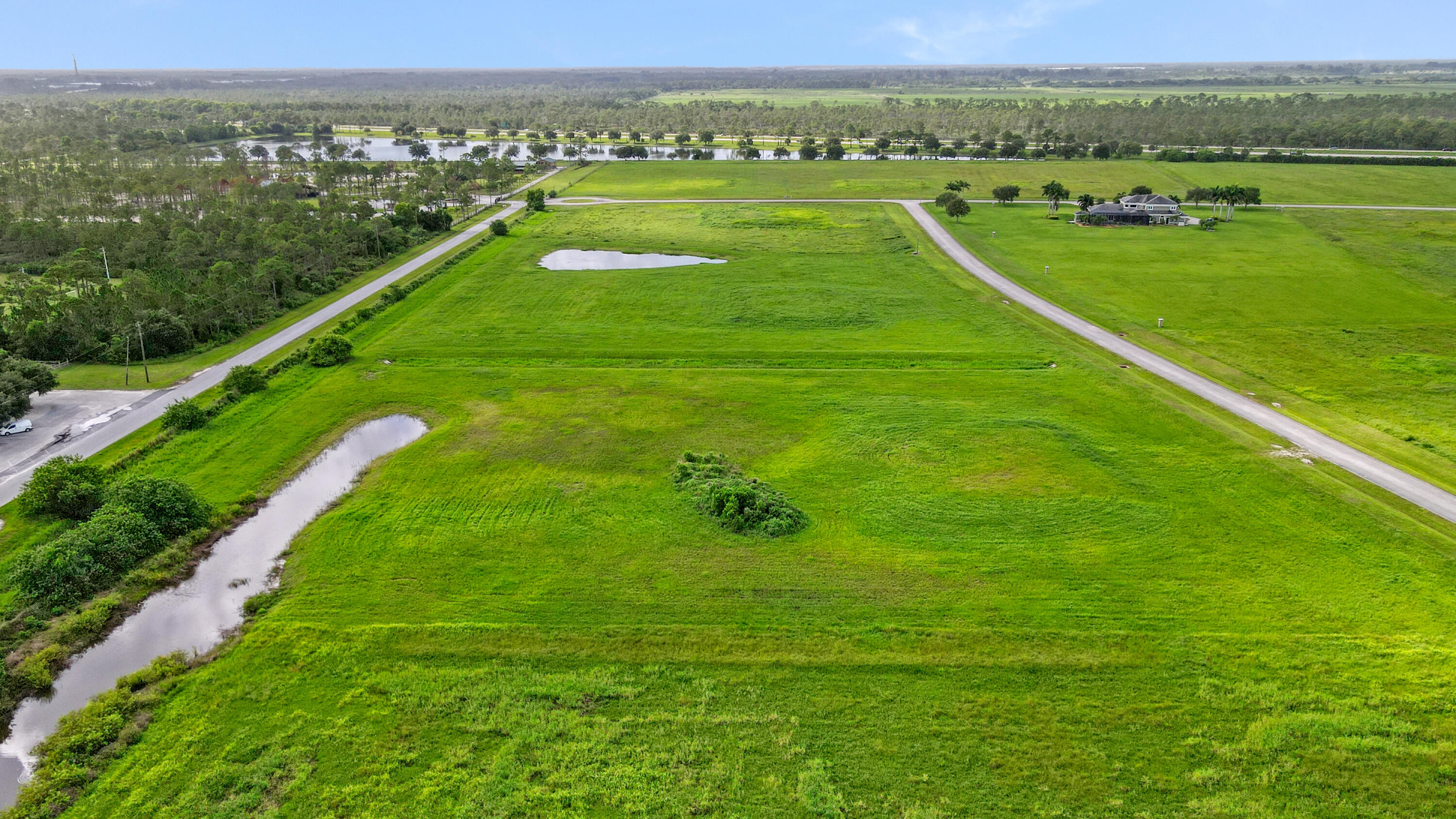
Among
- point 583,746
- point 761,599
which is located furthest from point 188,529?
point 761,599

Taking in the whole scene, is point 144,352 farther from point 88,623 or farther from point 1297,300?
point 1297,300

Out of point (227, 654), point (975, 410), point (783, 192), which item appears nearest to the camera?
point (227, 654)

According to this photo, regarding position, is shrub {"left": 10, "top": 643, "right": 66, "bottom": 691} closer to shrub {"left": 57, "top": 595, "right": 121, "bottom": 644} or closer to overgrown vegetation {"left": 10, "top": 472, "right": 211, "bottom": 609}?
shrub {"left": 57, "top": 595, "right": 121, "bottom": 644}

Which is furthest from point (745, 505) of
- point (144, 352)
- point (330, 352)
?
point (144, 352)

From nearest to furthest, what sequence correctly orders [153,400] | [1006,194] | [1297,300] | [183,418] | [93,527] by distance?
[93,527] → [183,418] → [153,400] → [1297,300] → [1006,194]

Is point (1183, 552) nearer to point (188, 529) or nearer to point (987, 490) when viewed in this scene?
point (987, 490)

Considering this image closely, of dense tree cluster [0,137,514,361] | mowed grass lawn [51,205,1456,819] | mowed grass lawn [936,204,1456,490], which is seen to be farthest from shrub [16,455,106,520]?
mowed grass lawn [936,204,1456,490]

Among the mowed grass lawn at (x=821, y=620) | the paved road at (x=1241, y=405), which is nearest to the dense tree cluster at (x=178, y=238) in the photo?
the mowed grass lawn at (x=821, y=620)
